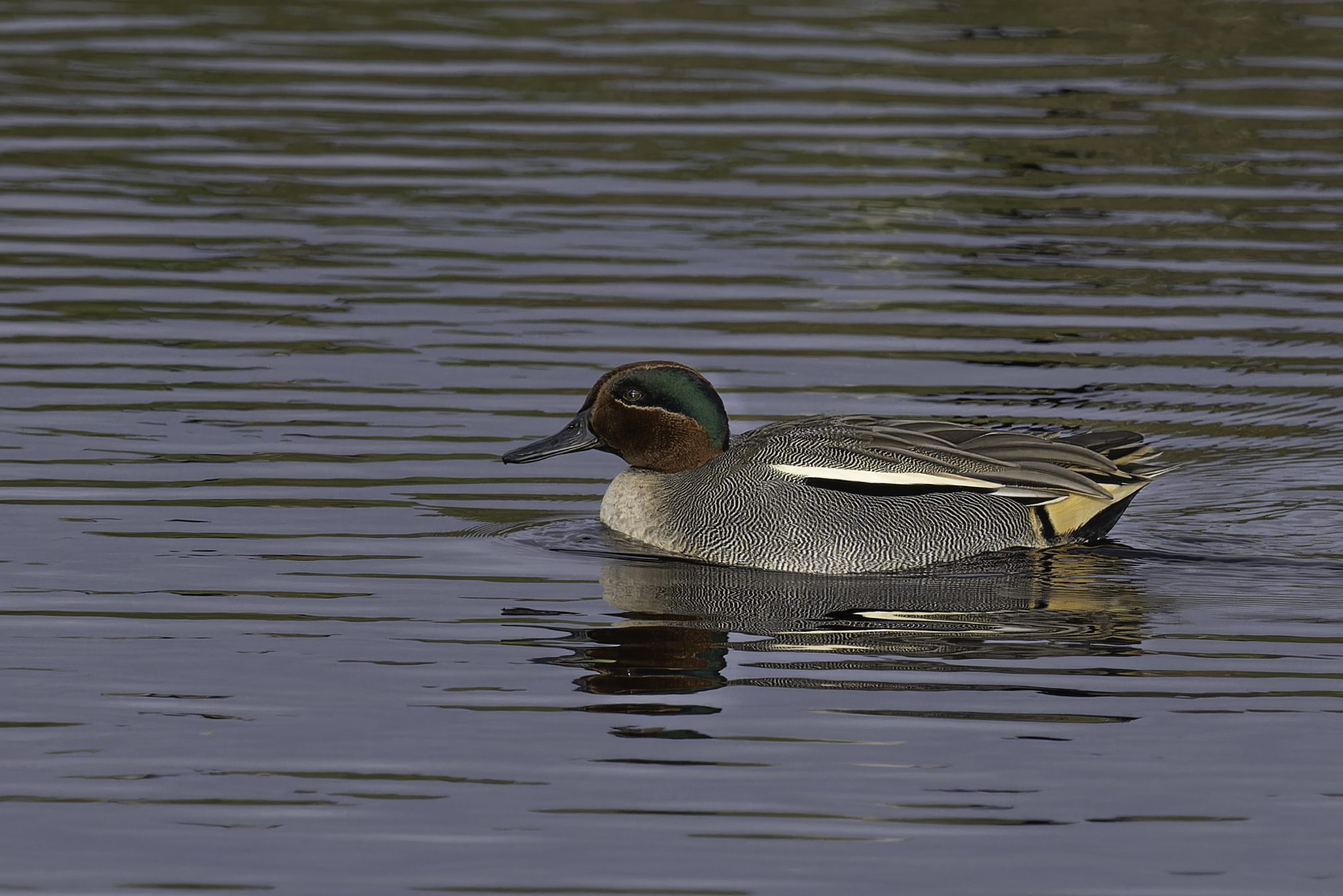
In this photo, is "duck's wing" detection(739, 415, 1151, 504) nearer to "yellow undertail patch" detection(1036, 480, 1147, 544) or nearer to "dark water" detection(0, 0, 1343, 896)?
"yellow undertail patch" detection(1036, 480, 1147, 544)

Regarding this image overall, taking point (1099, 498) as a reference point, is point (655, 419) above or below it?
above

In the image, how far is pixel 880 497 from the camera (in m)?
9.56

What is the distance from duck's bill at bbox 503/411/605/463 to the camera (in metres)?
9.99

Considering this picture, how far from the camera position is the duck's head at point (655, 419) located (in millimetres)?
9898

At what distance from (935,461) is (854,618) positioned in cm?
129

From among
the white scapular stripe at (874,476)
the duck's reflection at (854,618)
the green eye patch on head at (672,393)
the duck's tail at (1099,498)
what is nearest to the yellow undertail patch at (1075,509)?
the duck's tail at (1099,498)

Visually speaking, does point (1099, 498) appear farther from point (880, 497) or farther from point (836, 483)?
point (836, 483)

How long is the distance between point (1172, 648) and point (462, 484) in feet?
11.8

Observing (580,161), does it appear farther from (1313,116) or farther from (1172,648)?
(1172,648)

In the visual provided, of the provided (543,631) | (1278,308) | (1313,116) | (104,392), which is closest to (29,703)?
(543,631)

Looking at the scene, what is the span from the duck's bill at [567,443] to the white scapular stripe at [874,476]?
3.05ft

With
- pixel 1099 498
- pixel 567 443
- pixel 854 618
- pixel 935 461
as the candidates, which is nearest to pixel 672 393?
pixel 567 443

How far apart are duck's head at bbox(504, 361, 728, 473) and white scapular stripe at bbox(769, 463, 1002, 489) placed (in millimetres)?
496

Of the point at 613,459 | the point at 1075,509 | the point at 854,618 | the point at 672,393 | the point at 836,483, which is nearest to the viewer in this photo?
the point at 854,618
